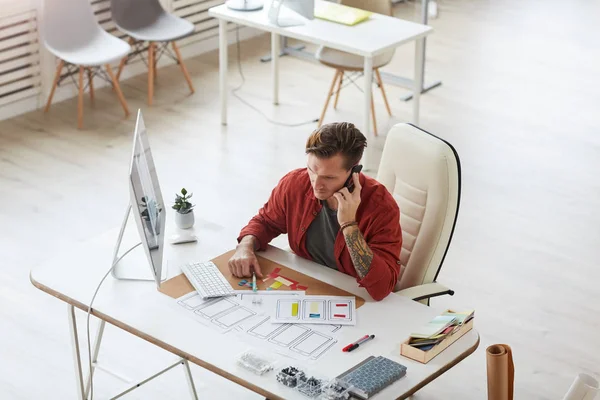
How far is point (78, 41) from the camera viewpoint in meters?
6.58

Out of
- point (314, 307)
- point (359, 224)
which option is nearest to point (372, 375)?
point (314, 307)

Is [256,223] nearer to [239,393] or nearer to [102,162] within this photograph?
[239,393]

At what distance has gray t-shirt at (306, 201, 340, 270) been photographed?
3.41m

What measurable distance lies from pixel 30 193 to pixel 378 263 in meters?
3.04

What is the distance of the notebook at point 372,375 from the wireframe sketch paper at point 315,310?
0.26 m

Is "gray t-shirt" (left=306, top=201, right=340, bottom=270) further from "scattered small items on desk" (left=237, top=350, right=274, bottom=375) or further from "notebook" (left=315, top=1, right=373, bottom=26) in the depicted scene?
"notebook" (left=315, top=1, right=373, bottom=26)

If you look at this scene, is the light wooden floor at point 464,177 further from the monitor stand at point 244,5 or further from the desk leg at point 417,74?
the monitor stand at point 244,5

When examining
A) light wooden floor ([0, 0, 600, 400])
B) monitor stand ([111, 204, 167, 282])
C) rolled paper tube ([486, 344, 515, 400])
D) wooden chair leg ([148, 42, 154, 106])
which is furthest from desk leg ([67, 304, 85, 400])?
wooden chair leg ([148, 42, 154, 106])

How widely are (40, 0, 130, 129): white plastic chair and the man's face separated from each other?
3450 mm

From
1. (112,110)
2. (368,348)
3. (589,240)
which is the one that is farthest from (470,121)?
(368,348)

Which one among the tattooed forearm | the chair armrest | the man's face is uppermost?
the man's face

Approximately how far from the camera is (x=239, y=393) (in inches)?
156

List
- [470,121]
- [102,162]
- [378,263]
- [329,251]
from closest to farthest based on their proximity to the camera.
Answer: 1. [378,263]
2. [329,251]
3. [102,162]
4. [470,121]

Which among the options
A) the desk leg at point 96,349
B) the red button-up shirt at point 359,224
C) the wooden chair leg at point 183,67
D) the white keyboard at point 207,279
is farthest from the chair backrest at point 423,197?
the wooden chair leg at point 183,67
